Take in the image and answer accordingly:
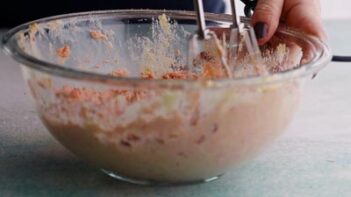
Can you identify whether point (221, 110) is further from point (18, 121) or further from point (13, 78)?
point (13, 78)

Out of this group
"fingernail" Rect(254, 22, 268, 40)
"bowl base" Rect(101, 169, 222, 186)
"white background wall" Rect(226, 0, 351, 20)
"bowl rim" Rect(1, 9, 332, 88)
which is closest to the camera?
"bowl rim" Rect(1, 9, 332, 88)

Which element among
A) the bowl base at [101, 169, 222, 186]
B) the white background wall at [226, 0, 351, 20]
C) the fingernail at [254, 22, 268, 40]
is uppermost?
the fingernail at [254, 22, 268, 40]

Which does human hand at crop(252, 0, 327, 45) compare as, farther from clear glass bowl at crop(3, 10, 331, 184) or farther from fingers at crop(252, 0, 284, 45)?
clear glass bowl at crop(3, 10, 331, 184)

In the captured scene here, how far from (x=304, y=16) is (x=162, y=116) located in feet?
1.22

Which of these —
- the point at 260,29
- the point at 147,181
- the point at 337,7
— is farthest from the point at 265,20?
the point at 337,7

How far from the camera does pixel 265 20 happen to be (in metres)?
0.69

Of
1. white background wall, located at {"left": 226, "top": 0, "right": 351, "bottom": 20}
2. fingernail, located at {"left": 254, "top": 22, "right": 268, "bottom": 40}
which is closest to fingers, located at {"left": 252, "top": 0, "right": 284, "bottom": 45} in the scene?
fingernail, located at {"left": 254, "top": 22, "right": 268, "bottom": 40}

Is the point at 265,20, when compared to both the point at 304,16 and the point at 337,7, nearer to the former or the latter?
the point at 304,16

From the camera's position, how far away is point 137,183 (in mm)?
558

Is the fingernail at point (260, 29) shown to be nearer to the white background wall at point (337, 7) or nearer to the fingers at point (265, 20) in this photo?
the fingers at point (265, 20)

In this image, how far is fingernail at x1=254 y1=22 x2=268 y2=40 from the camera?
0.68m

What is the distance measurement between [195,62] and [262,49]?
3.4 inches

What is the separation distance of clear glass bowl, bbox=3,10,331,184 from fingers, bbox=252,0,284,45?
0.12 metres

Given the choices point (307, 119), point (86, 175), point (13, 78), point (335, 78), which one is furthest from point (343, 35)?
point (86, 175)
